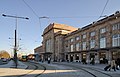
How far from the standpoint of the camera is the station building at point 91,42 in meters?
51.0

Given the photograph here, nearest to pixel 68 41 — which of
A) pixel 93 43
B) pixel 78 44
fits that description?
pixel 78 44

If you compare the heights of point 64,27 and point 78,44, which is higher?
point 64,27

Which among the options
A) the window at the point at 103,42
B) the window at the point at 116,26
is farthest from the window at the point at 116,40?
the window at the point at 103,42

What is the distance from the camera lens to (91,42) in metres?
63.4

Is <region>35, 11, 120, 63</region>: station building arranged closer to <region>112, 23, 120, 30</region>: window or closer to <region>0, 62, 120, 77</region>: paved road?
<region>112, 23, 120, 30</region>: window

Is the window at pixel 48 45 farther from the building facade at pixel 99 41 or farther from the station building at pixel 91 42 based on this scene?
the building facade at pixel 99 41

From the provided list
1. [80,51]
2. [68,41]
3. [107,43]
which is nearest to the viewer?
[107,43]

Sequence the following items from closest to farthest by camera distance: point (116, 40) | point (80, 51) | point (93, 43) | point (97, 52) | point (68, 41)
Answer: point (116, 40), point (97, 52), point (93, 43), point (80, 51), point (68, 41)

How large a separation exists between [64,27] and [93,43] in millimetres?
51483

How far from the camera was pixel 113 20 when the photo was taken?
169ft

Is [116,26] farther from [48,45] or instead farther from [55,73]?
[48,45]

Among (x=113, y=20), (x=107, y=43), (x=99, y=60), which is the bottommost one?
(x=99, y=60)

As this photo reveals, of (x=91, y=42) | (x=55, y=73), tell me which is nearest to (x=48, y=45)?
(x=91, y=42)

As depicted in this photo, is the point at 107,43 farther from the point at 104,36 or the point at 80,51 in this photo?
the point at 80,51
